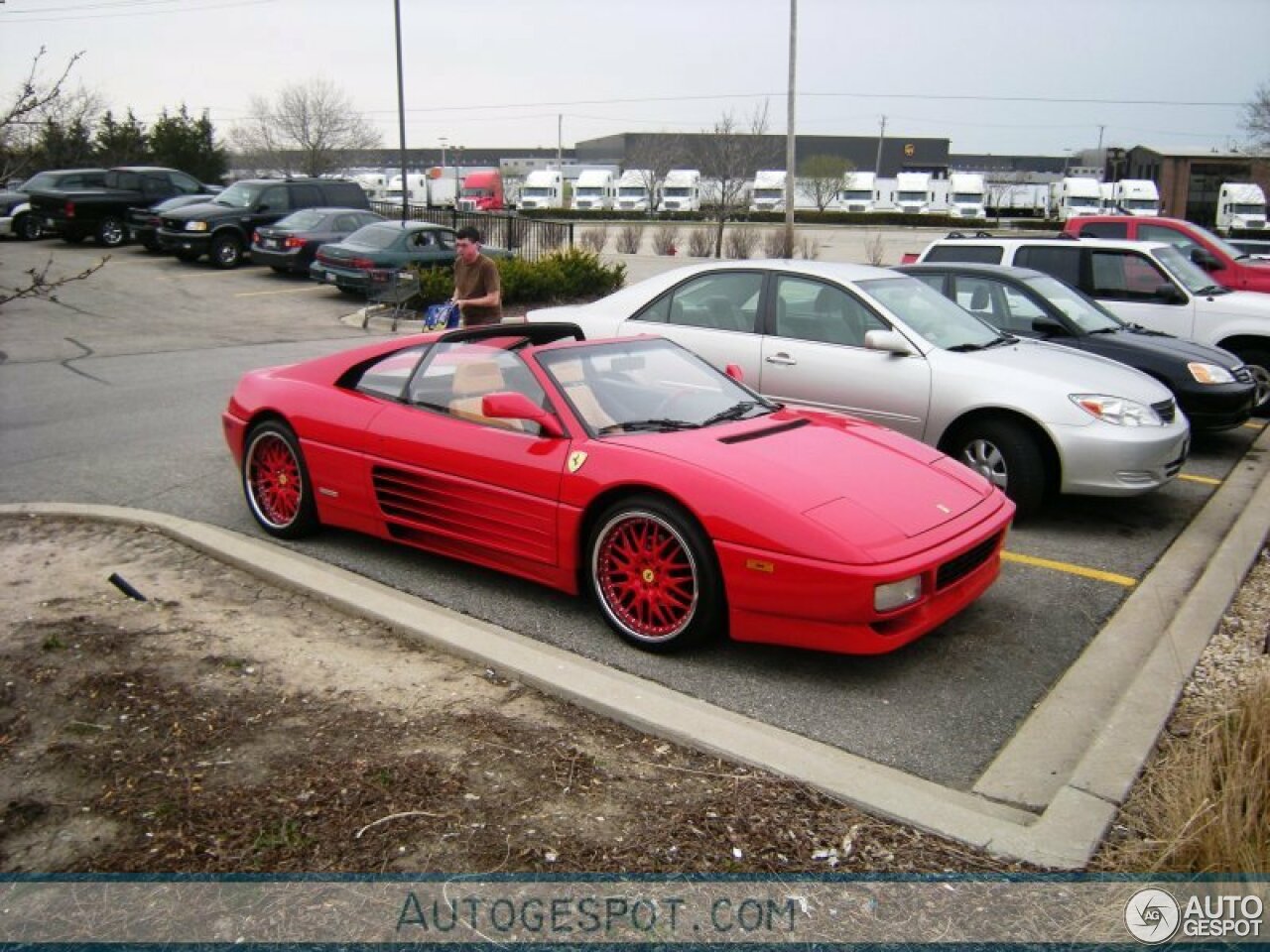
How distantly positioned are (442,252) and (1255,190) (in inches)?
1510

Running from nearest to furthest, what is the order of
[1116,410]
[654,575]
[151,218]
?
[654,575] < [1116,410] < [151,218]

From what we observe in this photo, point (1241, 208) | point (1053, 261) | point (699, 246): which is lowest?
point (699, 246)

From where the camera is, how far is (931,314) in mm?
7465

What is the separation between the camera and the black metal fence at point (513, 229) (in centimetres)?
2542

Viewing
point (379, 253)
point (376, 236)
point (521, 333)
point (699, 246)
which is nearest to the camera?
point (521, 333)

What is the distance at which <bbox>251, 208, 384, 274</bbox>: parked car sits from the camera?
21.5m

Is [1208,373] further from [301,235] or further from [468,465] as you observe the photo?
[301,235]

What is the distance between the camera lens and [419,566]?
5789 millimetres

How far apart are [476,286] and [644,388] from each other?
4.47m

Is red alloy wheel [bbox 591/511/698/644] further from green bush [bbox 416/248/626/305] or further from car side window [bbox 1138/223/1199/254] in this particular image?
green bush [bbox 416/248/626/305]

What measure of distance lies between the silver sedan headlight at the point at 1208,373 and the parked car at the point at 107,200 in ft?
77.9

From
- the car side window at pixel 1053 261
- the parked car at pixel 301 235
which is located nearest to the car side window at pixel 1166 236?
the car side window at pixel 1053 261

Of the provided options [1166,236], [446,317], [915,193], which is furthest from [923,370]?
[915,193]

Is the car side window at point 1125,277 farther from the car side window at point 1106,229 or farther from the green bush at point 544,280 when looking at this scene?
the green bush at point 544,280
